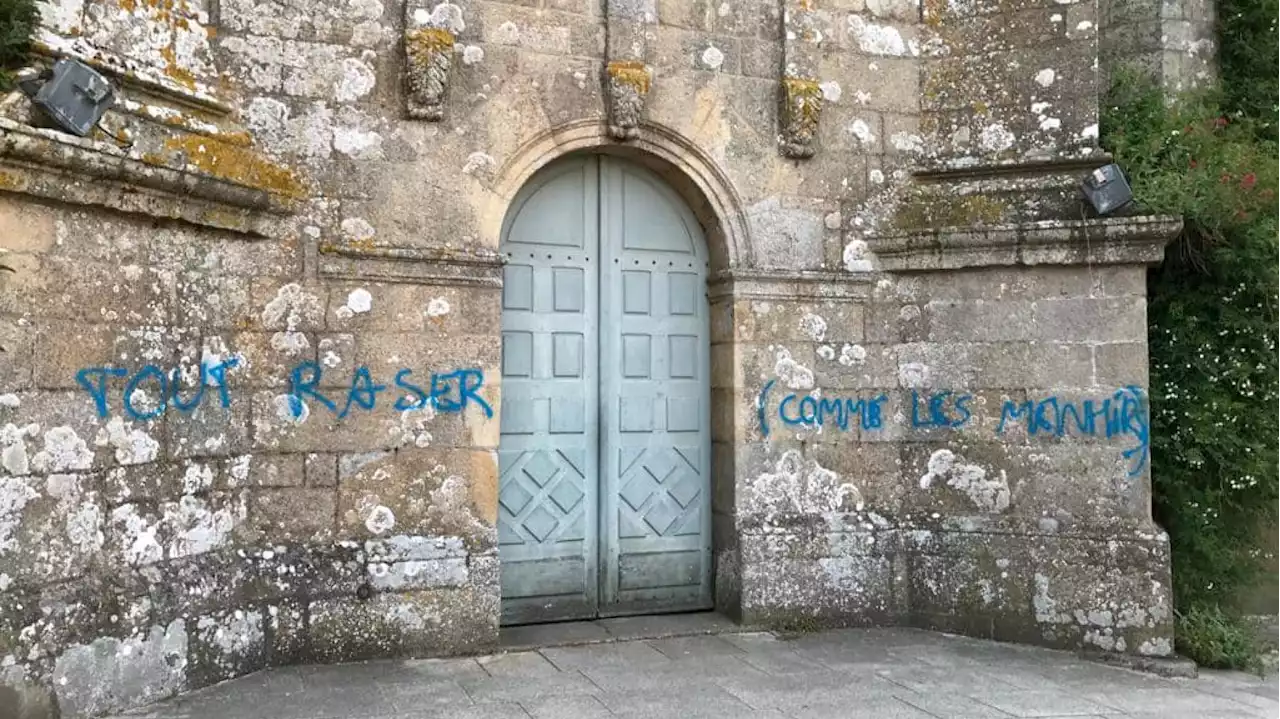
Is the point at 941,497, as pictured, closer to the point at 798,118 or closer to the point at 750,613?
the point at 750,613

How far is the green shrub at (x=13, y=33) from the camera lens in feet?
12.2

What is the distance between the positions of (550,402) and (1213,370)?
11.7ft

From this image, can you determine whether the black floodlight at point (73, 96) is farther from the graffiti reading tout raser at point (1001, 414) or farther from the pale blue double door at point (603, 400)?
the graffiti reading tout raser at point (1001, 414)

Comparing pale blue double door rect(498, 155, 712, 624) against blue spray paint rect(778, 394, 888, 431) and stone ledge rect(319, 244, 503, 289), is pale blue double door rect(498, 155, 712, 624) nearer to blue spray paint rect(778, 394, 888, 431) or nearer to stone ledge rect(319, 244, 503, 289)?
stone ledge rect(319, 244, 503, 289)

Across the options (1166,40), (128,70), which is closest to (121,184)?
(128,70)

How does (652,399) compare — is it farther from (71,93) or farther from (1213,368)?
(71,93)

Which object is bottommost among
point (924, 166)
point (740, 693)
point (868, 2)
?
point (740, 693)

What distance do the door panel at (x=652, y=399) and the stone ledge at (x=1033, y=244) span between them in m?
1.15

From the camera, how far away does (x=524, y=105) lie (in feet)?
17.3

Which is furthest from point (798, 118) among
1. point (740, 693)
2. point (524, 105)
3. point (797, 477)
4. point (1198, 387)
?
point (740, 693)

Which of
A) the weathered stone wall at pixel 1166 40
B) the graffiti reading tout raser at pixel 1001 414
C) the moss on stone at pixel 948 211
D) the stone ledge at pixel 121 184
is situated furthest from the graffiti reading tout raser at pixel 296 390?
the weathered stone wall at pixel 1166 40

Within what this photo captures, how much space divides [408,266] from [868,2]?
121 inches

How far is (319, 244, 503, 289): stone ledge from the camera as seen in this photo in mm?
4895

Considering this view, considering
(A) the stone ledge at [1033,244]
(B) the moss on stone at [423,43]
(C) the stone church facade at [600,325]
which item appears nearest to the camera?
(C) the stone church facade at [600,325]
